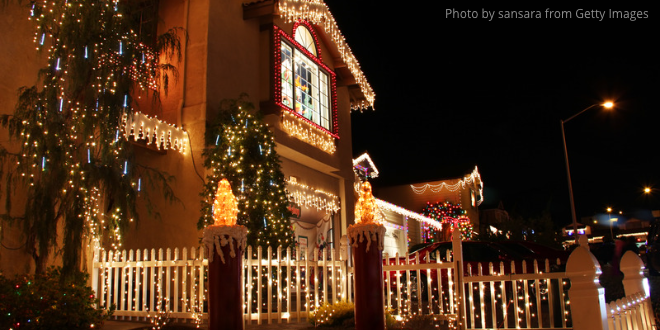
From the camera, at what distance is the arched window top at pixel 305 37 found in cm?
1490

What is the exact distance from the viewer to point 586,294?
398cm

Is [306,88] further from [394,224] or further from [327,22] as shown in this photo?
[394,224]

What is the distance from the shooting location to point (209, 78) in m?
11.5

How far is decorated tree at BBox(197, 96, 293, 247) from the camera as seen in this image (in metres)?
10.4

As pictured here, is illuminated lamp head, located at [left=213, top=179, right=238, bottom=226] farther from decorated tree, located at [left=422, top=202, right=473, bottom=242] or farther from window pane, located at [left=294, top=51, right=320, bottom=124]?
decorated tree, located at [left=422, top=202, right=473, bottom=242]

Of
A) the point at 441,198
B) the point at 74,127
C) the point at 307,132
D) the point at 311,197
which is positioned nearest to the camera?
the point at 74,127

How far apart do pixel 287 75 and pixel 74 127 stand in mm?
7302

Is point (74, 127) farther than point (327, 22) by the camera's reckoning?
No

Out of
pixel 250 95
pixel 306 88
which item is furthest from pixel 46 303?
pixel 306 88

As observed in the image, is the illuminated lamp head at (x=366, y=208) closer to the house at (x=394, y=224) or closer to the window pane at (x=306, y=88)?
the window pane at (x=306, y=88)

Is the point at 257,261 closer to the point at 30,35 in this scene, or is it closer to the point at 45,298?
the point at 45,298

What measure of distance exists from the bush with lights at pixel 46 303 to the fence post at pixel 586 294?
6.00 meters

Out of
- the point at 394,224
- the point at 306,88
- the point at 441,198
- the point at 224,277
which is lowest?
the point at 224,277

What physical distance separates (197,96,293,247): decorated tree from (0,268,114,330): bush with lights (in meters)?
3.29
